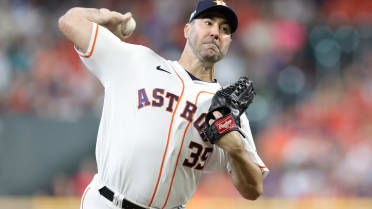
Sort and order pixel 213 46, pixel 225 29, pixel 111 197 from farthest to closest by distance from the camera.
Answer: pixel 225 29 < pixel 213 46 < pixel 111 197

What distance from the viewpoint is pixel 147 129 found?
309 cm

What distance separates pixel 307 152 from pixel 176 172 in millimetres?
4553

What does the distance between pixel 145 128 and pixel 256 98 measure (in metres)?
4.96

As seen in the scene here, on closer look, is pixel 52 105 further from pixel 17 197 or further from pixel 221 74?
pixel 221 74

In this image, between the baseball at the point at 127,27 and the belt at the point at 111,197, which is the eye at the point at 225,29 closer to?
the baseball at the point at 127,27

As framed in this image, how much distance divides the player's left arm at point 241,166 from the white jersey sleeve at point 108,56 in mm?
651

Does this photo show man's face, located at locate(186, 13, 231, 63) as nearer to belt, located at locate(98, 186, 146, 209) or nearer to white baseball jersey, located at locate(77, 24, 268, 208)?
white baseball jersey, located at locate(77, 24, 268, 208)

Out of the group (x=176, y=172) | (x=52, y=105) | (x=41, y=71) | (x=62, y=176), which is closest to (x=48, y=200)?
(x=62, y=176)

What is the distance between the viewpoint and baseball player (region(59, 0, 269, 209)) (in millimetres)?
3086

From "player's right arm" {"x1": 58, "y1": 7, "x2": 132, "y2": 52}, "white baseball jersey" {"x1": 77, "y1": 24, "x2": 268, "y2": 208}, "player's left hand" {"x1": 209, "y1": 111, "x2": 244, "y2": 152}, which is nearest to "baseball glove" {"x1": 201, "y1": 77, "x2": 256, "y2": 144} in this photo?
"player's left hand" {"x1": 209, "y1": 111, "x2": 244, "y2": 152}

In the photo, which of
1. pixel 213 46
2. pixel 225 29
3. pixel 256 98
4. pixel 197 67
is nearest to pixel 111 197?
pixel 197 67

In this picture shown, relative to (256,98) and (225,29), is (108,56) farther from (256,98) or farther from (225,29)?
(256,98)

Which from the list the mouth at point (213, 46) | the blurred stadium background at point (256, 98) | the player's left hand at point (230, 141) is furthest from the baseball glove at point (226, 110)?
the blurred stadium background at point (256, 98)

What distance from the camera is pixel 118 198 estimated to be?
3117 millimetres
